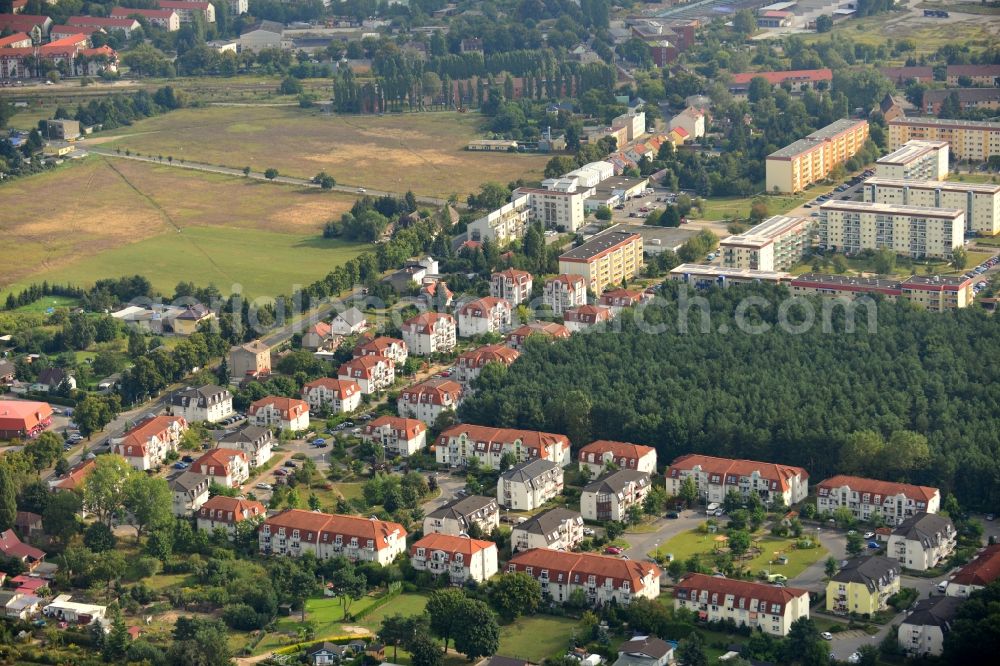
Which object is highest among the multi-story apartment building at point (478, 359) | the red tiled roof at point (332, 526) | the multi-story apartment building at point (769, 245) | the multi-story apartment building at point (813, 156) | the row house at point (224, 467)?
the multi-story apartment building at point (813, 156)

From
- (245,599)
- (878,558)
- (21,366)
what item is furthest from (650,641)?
(21,366)

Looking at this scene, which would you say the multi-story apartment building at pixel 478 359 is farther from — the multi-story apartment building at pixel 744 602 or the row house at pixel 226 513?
the multi-story apartment building at pixel 744 602

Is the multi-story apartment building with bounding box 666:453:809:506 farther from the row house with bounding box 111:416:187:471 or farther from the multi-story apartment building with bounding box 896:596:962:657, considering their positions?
the row house with bounding box 111:416:187:471

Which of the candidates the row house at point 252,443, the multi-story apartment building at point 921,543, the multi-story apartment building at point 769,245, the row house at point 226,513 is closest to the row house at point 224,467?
the row house at point 252,443

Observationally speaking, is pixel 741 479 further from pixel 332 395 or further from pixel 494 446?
pixel 332 395

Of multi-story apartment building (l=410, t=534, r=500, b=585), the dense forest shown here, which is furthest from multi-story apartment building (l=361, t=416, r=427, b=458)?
multi-story apartment building (l=410, t=534, r=500, b=585)

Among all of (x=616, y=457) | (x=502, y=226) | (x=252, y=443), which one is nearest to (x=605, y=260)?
(x=502, y=226)
